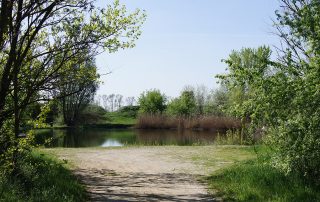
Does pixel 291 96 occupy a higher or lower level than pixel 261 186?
higher

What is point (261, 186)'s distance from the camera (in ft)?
31.6

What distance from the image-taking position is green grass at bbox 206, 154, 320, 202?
8.71m

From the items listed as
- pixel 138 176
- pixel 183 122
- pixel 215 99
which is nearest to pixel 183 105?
pixel 215 99

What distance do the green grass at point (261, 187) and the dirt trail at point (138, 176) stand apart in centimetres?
50

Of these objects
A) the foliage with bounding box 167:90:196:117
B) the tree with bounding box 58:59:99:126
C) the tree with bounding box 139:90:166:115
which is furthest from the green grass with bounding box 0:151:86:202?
the tree with bounding box 139:90:166:115

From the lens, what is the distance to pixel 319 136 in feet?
26.0

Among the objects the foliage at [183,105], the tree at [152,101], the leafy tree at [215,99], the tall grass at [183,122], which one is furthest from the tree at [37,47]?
the tree at [152,101]

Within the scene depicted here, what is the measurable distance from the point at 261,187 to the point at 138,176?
4.25 metres

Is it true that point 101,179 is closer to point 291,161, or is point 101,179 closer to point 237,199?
point 237,199

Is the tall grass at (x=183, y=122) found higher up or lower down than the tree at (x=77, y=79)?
higher up

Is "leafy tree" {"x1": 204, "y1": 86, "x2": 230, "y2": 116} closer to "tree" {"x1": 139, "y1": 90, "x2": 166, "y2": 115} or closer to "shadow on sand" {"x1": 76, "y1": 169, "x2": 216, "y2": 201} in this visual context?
"tree" {"x1": 139, "y1": 90, "x2": 166, "y2": 115}

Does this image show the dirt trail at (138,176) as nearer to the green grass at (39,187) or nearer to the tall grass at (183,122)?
the green grass at (39,187)

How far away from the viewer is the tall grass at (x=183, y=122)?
151ft

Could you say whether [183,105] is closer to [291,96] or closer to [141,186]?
[141,186]
